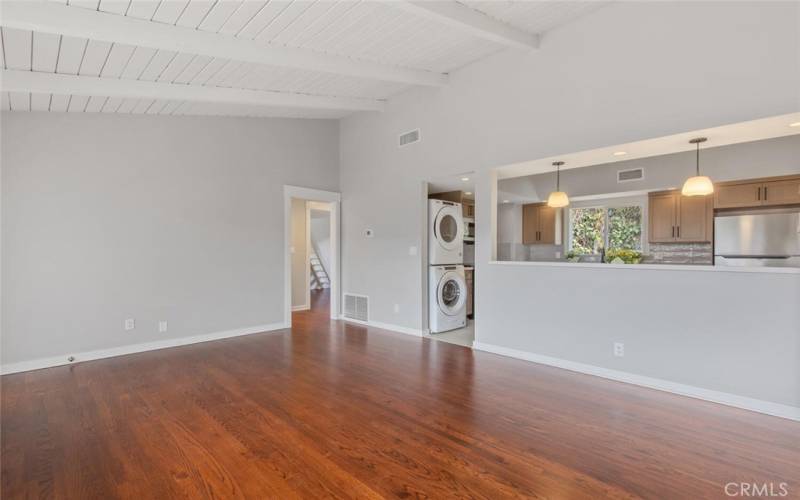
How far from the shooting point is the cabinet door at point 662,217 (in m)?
5.47

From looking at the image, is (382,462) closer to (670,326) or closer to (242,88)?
(670,326)

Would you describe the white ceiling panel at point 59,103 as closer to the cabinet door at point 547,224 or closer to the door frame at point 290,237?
the door frame at point 290,237

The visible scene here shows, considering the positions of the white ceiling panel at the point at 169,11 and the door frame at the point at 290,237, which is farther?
the door frame at the point at 290,237

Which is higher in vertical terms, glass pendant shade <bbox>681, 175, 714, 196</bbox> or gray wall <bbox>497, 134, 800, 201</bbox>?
gray wall <bbox>497, 134, 800, 201</bbox>

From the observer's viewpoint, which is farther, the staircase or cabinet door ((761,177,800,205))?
the staircase


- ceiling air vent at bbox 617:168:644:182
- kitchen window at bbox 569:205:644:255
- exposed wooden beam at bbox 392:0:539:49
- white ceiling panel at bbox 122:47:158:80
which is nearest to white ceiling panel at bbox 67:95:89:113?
white ceiling panel at bbox 122:47:158:80

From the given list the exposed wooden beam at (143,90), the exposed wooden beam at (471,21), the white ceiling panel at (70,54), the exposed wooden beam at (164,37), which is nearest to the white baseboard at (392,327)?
the exposed wooden beam at (143,90)

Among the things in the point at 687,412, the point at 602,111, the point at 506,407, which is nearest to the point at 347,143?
the point at 602,111

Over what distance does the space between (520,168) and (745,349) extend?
250 cm

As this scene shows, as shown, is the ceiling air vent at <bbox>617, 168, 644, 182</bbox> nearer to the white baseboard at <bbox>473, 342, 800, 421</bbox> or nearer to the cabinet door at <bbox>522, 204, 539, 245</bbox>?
the cabinet door at <bbox>522, 204, 539, 245</bbox>

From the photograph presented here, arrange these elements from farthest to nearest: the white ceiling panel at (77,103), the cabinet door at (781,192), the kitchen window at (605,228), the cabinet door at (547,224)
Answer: the cabinet door at (547,224), the kitchen window at (605,228), the cabinet door at (781,192), the white ceiling panel at (77,103)

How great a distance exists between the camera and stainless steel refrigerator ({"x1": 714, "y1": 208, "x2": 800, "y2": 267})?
469 cm

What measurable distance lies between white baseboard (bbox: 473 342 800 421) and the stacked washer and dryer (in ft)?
3.94

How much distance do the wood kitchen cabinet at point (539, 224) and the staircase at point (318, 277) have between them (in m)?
6.17
